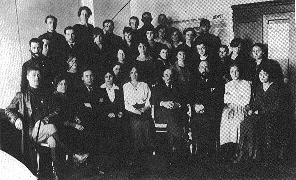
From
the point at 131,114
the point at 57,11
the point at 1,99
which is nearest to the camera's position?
the point at 1,99

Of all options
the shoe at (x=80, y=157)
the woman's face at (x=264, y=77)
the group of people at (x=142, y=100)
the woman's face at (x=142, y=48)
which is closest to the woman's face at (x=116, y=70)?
the group of people at (x=142, y=100)

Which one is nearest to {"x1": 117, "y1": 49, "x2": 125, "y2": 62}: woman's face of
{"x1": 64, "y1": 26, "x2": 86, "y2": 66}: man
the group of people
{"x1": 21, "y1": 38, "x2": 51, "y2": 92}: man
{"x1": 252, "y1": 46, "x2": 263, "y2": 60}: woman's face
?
the group of people

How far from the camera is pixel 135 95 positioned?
88.0 inches

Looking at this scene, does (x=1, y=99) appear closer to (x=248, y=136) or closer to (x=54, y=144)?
(x=54, y=144)

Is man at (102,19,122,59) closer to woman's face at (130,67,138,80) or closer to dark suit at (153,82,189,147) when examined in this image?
woman's face at (130,67,138,80)

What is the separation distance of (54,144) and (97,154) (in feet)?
0.84

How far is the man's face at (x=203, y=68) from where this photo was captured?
2291 mm

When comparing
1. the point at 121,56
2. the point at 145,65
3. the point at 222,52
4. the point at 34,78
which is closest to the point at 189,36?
the point at 222,52

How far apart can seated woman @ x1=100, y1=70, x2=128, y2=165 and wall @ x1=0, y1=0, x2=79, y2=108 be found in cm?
50

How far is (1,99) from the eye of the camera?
2035mm

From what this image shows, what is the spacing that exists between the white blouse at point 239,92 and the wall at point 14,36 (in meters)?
1.22

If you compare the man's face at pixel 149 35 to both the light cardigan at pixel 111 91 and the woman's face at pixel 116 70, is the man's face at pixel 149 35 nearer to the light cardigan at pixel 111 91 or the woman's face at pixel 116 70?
the woman's face at pixel 116 70

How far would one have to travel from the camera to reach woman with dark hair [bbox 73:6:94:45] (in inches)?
95.3

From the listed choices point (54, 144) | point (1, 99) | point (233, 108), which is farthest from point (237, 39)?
point (1, 99)
